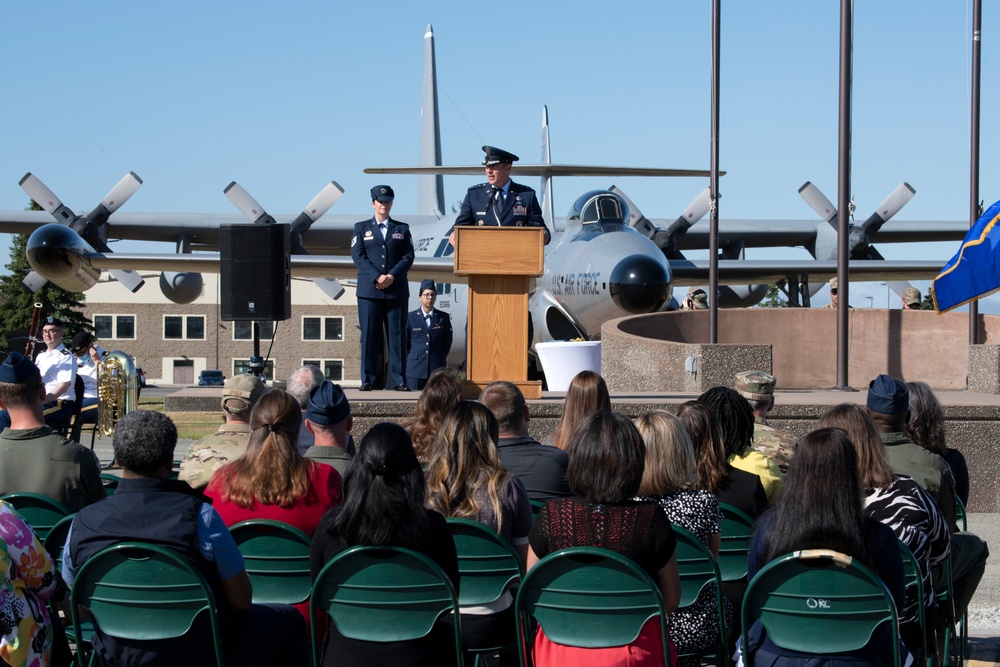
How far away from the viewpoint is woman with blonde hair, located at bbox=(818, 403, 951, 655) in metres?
3.61

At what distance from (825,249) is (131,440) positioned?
873 inches

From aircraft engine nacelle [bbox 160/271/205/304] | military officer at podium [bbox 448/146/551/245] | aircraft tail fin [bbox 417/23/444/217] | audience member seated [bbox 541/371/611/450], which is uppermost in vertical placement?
aircraft tail fin [bbox 417/23/444/217]

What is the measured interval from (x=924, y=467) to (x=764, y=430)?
863mm

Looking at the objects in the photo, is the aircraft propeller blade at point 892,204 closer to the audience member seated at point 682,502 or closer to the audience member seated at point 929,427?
the audience member seated at point 929,427

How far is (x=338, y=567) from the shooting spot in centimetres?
309

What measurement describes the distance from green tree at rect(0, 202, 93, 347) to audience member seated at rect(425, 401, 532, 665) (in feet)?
160

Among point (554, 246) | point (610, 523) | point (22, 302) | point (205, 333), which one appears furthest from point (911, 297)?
point (205, 333)

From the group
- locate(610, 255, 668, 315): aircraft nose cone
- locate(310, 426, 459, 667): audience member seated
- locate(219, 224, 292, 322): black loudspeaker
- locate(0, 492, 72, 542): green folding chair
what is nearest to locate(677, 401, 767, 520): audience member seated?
locate(310, 426, 459, 667): audience member seated

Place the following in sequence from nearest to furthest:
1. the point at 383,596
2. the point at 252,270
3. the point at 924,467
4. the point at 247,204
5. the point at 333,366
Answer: the point at 383,596 < the point at 924,467 < the point at 252,270 < the point at 247,204 < the point at 333,366

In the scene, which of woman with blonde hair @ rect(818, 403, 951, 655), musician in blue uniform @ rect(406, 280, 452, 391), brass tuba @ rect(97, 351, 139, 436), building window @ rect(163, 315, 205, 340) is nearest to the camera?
woman with blonde hair @ rect(818, 403, 951, 655)

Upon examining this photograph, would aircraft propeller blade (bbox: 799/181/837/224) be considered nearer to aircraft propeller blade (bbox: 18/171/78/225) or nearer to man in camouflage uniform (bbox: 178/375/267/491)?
aircraft propeller blade (bbox: 18/171/78/225)

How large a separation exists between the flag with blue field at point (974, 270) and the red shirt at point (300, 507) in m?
6.64

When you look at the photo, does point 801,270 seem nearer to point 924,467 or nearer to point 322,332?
point 924,467

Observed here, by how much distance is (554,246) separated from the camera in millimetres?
17234
